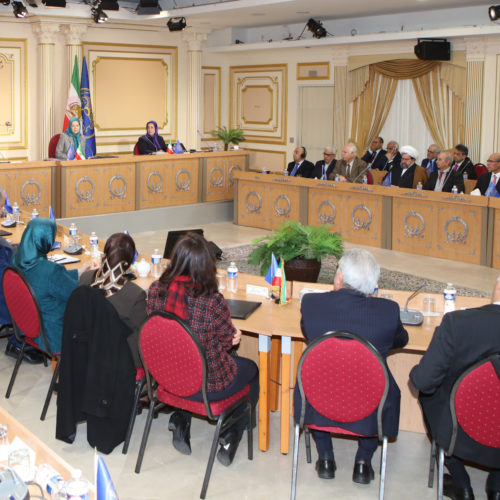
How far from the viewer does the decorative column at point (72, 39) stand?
11961mm

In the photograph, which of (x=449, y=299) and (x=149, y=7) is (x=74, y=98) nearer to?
(x=149, y=7)

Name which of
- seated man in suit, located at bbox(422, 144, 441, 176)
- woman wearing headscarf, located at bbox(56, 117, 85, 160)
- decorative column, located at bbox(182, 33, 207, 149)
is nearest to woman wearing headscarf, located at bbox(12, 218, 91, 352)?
woman wearing headscarf, located at bbox(56, 117, 85, 160)

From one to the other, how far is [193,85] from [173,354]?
36.0 ft

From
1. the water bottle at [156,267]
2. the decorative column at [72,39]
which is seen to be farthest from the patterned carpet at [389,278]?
the decorative column at [72,39]

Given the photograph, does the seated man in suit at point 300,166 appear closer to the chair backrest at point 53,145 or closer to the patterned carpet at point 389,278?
the patterned carpet at point 389,278

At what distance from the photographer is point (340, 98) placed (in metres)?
12.7

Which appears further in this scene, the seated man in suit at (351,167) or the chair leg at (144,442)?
the seated man in suit at (351,167)

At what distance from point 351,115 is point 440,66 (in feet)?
6.07

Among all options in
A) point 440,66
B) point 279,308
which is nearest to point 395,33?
point 440,66

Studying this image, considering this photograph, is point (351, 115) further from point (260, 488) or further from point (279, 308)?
point (260, 488)

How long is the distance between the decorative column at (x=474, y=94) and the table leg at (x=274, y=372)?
7656 mm

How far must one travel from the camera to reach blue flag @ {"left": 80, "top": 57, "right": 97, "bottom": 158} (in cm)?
1170

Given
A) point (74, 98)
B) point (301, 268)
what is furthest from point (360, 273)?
point (74, 98)

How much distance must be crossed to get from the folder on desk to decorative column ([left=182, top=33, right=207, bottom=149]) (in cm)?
1000
